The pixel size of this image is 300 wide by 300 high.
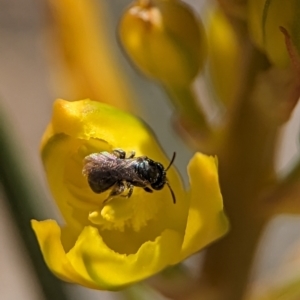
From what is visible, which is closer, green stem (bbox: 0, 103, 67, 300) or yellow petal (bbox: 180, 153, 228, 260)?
yellow petal (bbox: 180, 153, 228, 260)

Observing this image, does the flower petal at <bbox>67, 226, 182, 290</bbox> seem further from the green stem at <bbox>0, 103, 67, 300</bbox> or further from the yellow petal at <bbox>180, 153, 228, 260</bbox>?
the green stem at <bbox>0, 103, 67, 300</bbox>

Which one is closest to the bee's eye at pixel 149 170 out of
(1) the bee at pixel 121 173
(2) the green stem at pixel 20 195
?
(1) the bee at pixel 121 173

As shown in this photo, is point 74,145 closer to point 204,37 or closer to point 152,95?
point 204,37

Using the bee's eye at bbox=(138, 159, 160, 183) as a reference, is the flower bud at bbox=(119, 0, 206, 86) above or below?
above

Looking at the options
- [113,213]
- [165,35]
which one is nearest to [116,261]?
[113,213]

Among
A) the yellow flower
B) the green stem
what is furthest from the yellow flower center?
the green stem

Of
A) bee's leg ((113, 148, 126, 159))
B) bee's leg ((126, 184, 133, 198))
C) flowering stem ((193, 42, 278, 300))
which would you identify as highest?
bee's leg ((113, 148, 126, 159))

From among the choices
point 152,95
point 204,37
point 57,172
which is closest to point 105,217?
point 57,172

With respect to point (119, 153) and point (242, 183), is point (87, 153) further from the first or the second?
point (242, 183)

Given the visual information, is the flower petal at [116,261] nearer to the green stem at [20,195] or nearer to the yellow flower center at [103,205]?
the yellow flower center at [103,205]
